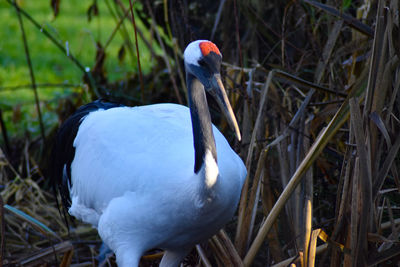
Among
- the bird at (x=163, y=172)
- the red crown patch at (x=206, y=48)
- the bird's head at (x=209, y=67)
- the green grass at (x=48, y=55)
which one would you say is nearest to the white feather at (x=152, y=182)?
the bird at (x=163, y=172)

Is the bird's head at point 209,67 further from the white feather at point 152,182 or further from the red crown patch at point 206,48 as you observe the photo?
the white feather at point 152,182

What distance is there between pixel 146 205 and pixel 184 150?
9.6 inches

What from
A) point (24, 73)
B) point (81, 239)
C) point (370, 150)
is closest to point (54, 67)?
point (24, 73)

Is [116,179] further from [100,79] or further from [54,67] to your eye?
[54,67]

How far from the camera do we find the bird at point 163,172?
1939 millimetres

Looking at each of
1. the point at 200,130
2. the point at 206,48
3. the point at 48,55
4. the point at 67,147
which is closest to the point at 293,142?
the point at 200,130

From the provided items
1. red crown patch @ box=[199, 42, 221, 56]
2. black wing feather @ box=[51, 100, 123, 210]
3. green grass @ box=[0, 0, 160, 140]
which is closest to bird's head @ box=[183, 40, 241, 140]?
red crown patch @ box=[199, 42, 221, 56]

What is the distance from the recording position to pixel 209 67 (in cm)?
190

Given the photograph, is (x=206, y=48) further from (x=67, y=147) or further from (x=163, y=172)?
(x=67, y=147)

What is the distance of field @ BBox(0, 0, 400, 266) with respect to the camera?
196 centimetres

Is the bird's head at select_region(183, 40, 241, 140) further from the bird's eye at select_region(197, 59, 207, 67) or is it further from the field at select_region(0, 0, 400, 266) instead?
the field at select_region(0, 0, 400, 266)

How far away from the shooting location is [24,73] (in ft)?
20.4

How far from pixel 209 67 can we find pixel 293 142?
0.59 meters

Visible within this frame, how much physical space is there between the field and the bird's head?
35cm
